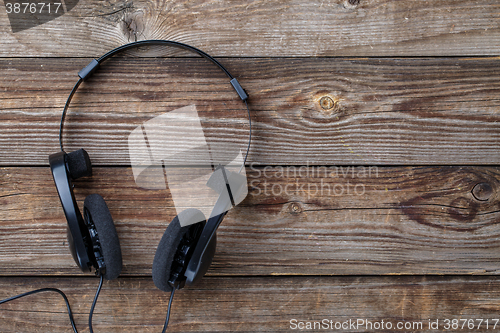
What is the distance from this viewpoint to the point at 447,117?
0.78m

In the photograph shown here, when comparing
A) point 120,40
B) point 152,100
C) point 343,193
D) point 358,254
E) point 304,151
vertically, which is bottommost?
point 358,254

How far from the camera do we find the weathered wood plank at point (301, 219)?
0.78m

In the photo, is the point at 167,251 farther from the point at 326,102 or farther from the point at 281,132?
the point at 326,102

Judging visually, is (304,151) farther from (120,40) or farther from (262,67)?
(120,40)

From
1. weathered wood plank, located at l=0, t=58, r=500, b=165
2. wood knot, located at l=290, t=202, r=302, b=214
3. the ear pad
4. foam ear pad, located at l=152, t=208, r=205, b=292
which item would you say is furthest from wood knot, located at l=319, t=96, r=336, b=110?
the ear pad

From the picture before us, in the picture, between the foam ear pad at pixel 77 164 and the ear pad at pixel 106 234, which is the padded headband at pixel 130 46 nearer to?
the foam ear pad at pixel 77 164

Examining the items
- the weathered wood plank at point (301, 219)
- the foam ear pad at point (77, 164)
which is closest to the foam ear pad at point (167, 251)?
the weathered wood plank at point (301, 219)

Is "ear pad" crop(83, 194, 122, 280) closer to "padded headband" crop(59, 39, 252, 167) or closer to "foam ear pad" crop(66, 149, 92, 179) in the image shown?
"foam ear pad" crop(66, 149, 92, 179)

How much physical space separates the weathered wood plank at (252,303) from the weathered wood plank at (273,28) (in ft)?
2.03

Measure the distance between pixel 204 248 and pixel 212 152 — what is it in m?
0.26

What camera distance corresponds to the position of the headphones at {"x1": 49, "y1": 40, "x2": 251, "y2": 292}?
623 millimetres

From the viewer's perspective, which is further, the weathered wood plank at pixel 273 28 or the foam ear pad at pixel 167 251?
the weathered wood plank at pixel 273 28

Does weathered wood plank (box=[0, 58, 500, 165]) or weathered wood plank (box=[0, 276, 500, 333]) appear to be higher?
weathered wood plank (box=[0, 58, 500, 165])

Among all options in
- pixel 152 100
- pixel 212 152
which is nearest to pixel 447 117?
pixel 212 152
